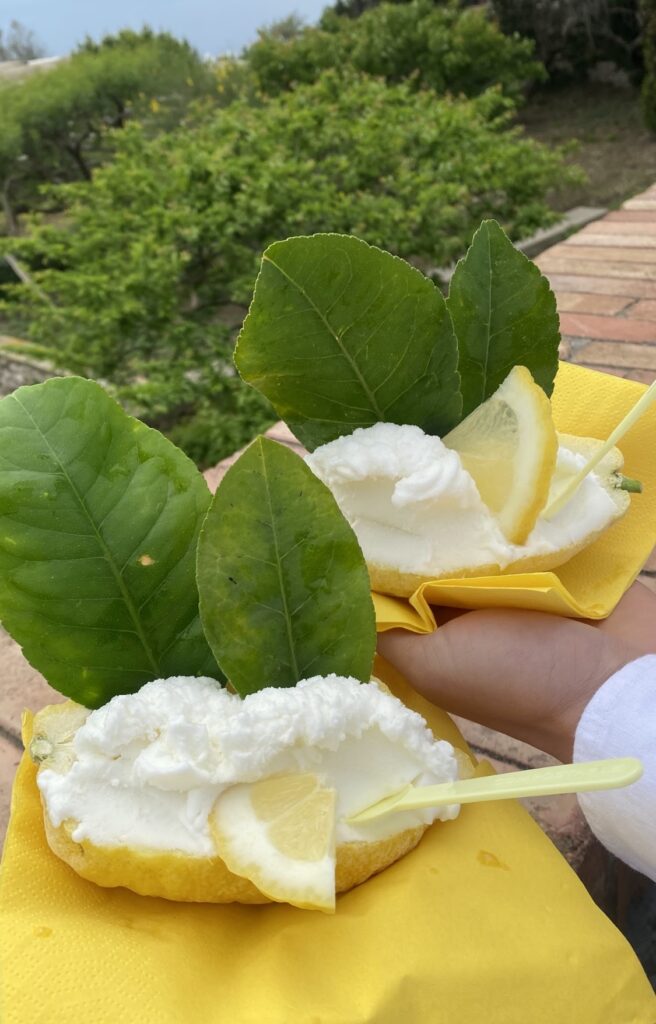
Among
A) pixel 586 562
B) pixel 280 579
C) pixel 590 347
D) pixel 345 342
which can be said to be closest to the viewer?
pixel 280 579

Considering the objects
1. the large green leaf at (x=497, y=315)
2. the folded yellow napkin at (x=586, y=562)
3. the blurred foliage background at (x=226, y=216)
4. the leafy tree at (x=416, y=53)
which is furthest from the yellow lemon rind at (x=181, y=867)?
the leafy tree at (x=416, y=53)

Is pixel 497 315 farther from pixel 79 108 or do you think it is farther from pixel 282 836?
pixel 79 108

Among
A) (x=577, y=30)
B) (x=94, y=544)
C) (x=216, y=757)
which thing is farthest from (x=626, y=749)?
(x=577, y=30)

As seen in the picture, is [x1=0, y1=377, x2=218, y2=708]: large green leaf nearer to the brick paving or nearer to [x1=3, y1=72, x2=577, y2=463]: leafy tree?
the brick paving

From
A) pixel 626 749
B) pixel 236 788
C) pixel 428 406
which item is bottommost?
pixel 626 749

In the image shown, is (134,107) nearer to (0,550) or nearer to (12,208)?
(12,208)

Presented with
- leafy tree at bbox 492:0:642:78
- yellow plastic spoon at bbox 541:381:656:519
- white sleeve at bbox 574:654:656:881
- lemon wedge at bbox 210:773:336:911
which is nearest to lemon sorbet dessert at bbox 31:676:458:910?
lemon wedge at bbox 210:773:336:911

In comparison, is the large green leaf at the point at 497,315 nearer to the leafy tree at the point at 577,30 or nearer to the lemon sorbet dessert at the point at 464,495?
the lemon sorbet dessert at the point at 464,495
